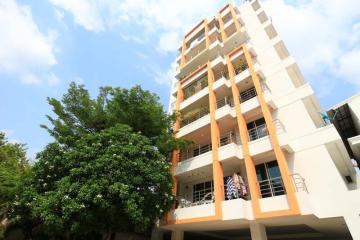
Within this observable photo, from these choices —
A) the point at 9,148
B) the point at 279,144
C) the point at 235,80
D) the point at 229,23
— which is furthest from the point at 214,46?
the point at 9,148

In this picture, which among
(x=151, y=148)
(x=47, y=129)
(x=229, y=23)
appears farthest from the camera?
(x=229, y=23)

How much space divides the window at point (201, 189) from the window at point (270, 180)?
3333 millimetres

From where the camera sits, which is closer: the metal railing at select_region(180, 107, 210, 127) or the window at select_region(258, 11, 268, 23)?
the metal railing at select_region(180, 107, 210, 127)

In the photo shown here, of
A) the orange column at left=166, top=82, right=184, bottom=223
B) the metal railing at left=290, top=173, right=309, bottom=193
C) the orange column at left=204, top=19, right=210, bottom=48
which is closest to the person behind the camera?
the metal railing at left=290, top=173, right=309, bottom=193

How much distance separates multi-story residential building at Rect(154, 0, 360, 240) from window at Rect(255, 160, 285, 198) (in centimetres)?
5

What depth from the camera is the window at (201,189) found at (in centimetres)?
1412

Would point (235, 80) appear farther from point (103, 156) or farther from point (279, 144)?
point (103, 156)

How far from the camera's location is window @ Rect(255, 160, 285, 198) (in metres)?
11.0

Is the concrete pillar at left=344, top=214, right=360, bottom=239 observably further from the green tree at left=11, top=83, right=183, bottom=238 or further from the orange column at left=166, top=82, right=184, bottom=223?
the orange column at left=166, top=82, right=184, bottom=223

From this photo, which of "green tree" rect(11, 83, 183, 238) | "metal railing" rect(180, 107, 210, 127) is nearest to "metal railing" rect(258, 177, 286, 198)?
"green tree" rect(11, 83, 183, 238)

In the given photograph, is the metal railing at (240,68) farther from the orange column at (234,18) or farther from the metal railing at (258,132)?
the metal railing at (258,132)

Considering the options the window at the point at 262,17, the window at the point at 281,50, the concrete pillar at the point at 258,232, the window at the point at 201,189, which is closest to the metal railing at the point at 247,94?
the window at the point at 281,50

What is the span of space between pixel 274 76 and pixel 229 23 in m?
8.93

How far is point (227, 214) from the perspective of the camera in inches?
399
